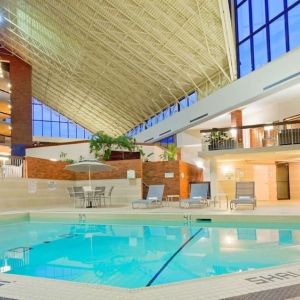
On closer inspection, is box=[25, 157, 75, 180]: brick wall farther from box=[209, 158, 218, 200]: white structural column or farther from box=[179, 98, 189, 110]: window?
box=[179, 98, 189, 110]: window

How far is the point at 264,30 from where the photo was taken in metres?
14.2

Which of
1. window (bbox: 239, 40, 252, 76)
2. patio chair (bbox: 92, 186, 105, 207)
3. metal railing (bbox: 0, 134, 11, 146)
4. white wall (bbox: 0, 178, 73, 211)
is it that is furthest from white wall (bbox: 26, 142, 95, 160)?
window (bbox: 239, 40, 252, 76)

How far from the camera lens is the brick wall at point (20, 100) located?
2188 centimetres

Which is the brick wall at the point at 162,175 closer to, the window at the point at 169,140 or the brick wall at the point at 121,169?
the brick wall at the point at 121,169

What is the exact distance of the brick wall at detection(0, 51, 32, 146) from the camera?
21.9m

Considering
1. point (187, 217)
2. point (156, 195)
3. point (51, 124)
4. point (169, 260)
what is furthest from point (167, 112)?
point (169, 260)

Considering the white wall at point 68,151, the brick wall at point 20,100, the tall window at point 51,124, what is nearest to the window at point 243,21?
the white wall at point 68,151

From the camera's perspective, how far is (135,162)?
15.0m

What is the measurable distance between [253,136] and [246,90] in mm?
2038

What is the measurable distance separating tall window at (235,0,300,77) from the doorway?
473cm

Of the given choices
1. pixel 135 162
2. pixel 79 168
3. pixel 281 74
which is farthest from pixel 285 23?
pixel 79 168

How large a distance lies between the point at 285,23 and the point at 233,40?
9.51 ft

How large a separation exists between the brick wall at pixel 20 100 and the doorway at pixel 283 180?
14082mm

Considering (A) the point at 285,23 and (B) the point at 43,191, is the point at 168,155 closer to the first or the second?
(B) the point at 43,191
